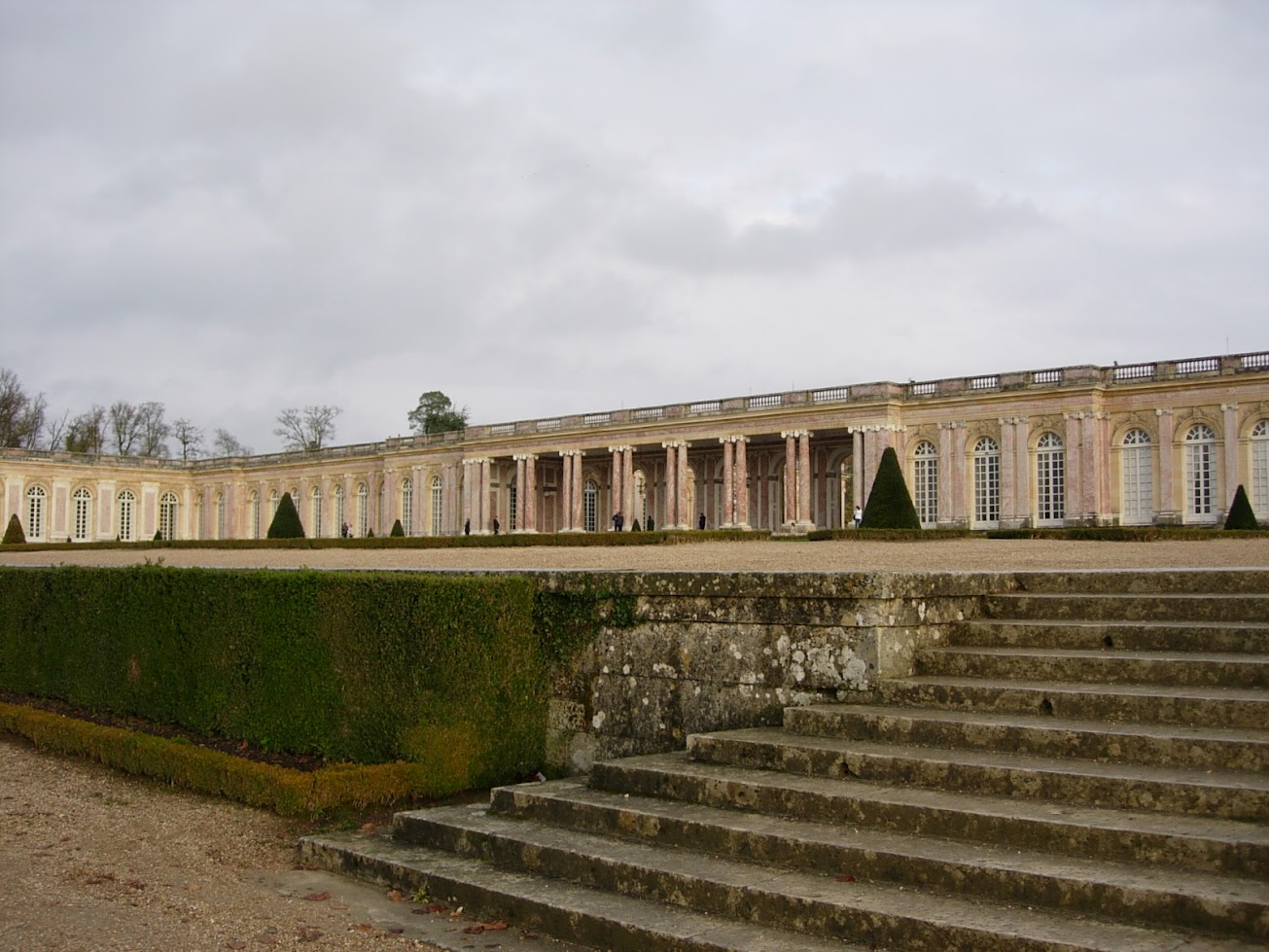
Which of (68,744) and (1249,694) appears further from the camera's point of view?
(68,744)

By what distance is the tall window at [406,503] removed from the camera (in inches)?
2598

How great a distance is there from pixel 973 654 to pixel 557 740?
2.84 metres

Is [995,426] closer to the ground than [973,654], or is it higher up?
higher up

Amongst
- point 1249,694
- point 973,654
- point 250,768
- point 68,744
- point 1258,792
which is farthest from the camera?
point 68,744

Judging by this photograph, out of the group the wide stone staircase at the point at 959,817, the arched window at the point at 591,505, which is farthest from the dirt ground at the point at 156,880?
the arched window at the point at 591,505

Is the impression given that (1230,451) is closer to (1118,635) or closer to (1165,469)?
(1165,469)

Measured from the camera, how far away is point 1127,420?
133 feet

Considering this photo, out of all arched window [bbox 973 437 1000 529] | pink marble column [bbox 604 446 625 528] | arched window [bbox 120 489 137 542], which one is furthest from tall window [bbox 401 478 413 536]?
arched window [bbox 973 437 1000 529]

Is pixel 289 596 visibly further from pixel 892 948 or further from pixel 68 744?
pixel 892 948

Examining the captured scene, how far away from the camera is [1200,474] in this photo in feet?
128

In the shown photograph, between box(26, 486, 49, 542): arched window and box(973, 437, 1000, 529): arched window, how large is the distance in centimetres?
5339

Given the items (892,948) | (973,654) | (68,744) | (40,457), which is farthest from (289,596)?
(40,457)

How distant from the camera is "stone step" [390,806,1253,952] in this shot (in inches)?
137

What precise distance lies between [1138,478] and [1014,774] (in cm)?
3989
